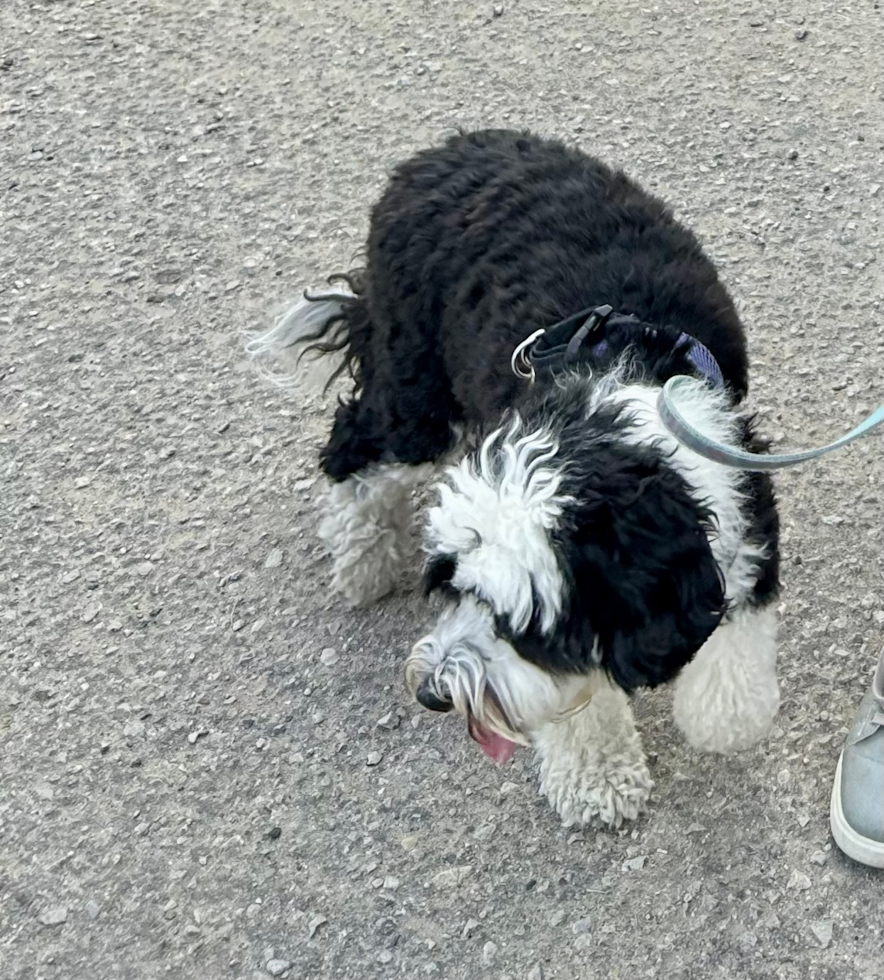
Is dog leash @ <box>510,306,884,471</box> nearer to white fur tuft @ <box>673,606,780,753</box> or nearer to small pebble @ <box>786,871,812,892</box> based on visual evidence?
white fur tuft @ <box>673,606,780,753</box>

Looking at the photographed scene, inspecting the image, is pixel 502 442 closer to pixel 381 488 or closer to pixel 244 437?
pixel 381 488

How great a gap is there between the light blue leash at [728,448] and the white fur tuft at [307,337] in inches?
54.6

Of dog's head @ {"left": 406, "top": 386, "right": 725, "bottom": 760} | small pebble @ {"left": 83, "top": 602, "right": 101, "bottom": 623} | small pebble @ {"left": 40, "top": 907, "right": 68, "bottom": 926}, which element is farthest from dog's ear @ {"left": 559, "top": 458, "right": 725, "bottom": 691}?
small pebble @ {"left": 83, "top": 602, "right": 101, "bottom": 623}

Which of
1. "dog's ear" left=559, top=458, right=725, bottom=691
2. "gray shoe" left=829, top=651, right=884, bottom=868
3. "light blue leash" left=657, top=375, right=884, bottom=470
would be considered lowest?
"gray shoe" left=829, top=651, right=884, bottom=868

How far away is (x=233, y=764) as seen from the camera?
Result: 2889 mm

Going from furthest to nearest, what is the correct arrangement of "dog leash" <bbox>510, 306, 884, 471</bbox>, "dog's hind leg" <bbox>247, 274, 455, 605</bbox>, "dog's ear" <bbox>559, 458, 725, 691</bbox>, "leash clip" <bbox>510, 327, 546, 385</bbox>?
"dog's hind leg" <bbox>247, 274, 455, 605</bbox>
"leash clip" <bbox>510, 327, 546, 385</bbox>
"dog leash" <bbox>510, 306, 884, 471</bbox>
"dog's ear" <bbox>559, 458, 725, 691</bbox>

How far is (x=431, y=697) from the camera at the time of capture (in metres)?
2.11

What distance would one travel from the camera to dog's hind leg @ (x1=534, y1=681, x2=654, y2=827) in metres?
2.59

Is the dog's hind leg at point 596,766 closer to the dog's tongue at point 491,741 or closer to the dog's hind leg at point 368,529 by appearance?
the dog's tongue at point 491,741

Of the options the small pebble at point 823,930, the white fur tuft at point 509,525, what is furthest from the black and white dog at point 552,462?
the small pebble at point 823,930

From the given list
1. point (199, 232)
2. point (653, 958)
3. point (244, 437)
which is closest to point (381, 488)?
point (244, 437)

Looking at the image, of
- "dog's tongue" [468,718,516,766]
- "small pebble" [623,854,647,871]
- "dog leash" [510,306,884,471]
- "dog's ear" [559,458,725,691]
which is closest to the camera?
"dog's ear" [559,458,725,691]

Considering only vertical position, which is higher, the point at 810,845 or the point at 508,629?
the point at 508,629

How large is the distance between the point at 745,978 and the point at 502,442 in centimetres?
131
